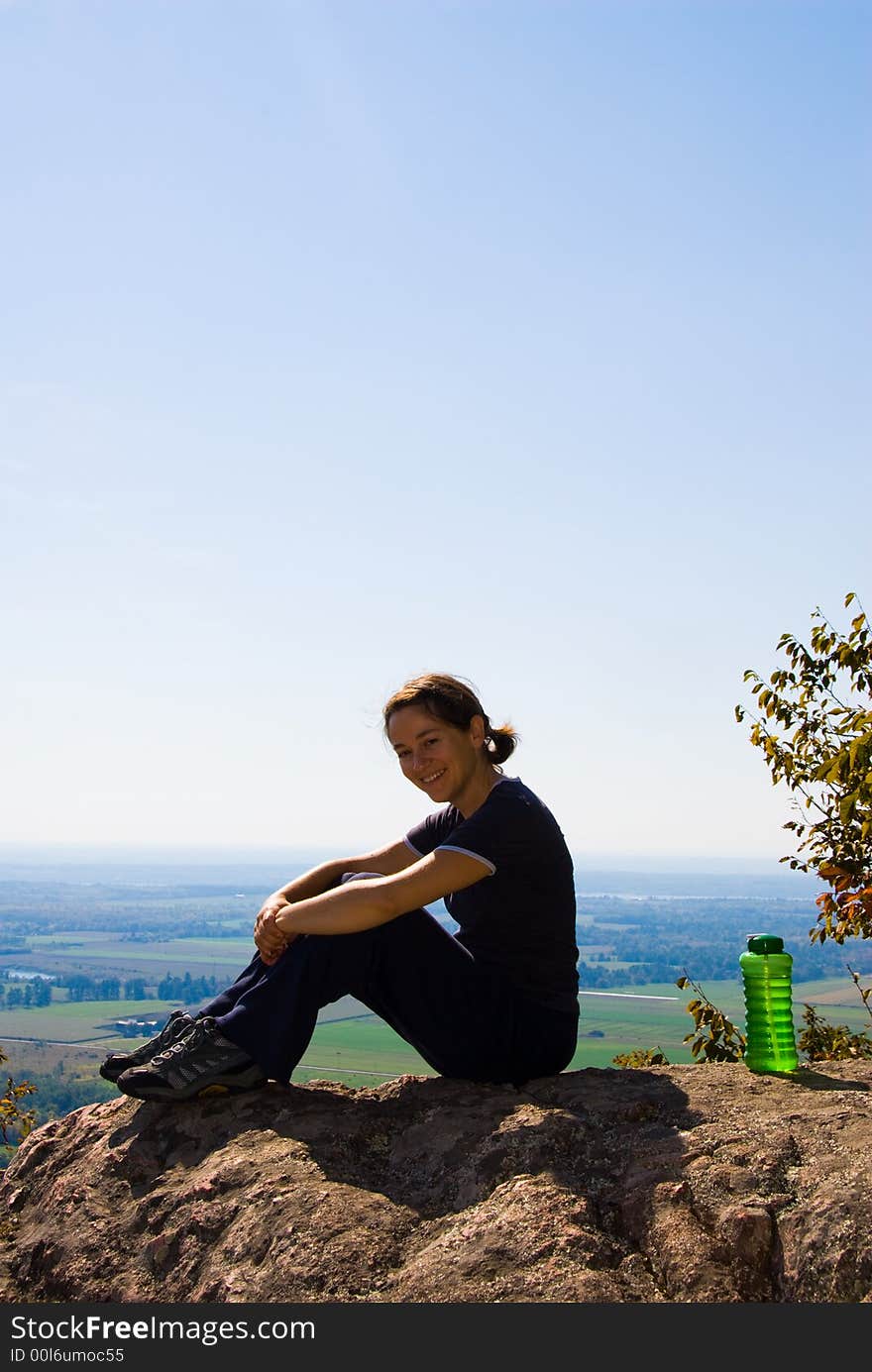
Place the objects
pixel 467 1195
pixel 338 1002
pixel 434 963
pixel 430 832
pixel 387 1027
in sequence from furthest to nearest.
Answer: pixel 387 1027
pixel 338 1002
pixel 430 832
pixel 434 963
pixel 467 1195

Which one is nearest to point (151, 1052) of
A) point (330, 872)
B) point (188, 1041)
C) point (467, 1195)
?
point (188, 1041)

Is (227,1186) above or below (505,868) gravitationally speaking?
below

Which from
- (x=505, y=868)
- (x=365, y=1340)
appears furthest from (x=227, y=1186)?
(x=505, y=868)

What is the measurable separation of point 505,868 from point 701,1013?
11.9 feet

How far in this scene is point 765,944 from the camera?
5.01 m

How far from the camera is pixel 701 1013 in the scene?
7.79 metres

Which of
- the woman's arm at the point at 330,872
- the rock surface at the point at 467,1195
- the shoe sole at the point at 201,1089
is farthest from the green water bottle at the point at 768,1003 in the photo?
the shoe sole at the point at 201,1089

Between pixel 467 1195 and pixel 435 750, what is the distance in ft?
5.92

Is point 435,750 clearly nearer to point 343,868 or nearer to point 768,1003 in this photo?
point 343,868

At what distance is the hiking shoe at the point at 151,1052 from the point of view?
16.6 feet

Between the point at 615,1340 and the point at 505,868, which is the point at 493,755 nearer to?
the point at 505,868

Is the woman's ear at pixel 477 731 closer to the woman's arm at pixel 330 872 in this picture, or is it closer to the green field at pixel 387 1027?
the woman's arm at pixel 330 872

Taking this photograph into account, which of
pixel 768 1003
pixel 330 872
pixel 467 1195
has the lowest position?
pixel 467 1195

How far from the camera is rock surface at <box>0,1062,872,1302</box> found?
345 centimetres
